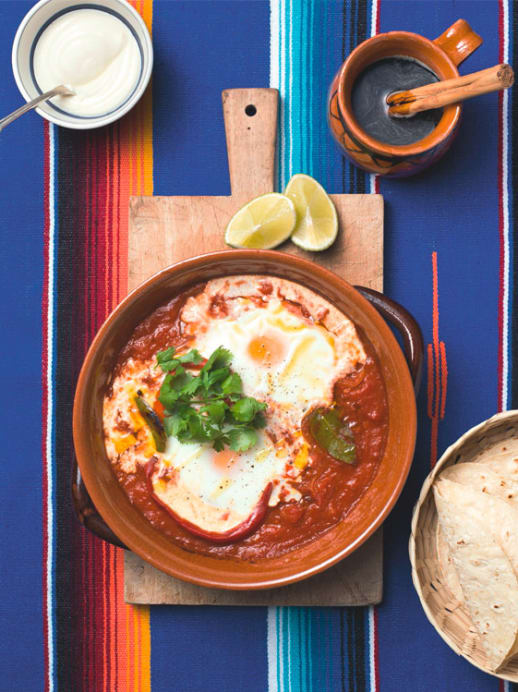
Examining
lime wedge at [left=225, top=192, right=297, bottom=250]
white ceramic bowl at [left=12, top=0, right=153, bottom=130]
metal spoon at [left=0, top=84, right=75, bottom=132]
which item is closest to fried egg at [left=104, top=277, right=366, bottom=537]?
lime wedge at [left=225, top=192, right=297, bottom=250]

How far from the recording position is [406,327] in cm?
280

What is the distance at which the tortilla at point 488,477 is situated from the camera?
8.85 ft

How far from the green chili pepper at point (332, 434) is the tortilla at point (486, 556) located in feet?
1.28

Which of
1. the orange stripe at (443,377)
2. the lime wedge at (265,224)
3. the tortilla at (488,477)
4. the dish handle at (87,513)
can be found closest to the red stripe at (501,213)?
the orange stripe at (443,377)

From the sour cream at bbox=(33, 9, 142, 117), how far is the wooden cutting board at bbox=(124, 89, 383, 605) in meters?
0.47

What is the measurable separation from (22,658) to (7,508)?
725mm

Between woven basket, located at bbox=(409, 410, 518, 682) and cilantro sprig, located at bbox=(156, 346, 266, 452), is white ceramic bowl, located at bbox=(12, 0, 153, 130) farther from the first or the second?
woven basket, located at bbox=(409, 410, 518, 682)

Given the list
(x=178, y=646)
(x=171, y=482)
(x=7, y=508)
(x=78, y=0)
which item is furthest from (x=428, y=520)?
(x=78, y=0)

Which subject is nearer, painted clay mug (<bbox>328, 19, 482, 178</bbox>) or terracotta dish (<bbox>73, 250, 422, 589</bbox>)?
terracotta dish (<bbox>73, 250, 422, 589</bbox>)

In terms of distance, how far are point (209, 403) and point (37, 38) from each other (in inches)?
Result: 73.3

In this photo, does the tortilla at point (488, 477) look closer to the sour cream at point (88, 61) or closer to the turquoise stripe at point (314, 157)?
the turquoise stripe at point (314, 157)

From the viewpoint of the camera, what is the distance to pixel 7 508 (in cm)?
327

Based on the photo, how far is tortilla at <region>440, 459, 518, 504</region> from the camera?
2.70 meters

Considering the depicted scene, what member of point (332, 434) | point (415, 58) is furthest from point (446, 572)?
point (415, 58)
